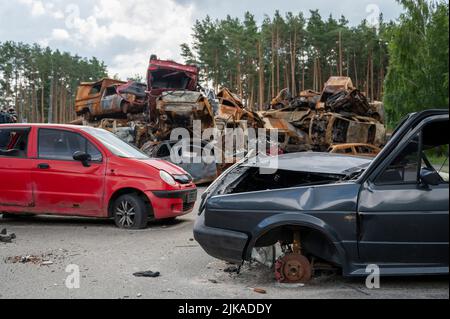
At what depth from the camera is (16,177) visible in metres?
7.74

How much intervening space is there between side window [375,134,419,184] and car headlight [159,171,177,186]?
3.92 m

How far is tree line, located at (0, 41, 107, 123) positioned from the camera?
6322 cm

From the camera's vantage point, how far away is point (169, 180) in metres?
7.56

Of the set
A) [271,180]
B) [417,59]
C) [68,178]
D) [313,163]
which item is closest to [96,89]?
[68,178]

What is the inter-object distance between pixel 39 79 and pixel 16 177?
61.8m

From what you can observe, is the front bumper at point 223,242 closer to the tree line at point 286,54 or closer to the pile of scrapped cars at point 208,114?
the pile of scrapped cars at point 208,114

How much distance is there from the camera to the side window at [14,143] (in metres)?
7.87

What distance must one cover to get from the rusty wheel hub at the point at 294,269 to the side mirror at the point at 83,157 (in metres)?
4.01

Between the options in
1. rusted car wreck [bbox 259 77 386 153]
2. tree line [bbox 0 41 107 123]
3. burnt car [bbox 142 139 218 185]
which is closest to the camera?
burnt car [bbox 142 139 218 185]

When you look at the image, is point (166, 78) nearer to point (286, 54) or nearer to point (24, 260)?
point (24, 260)

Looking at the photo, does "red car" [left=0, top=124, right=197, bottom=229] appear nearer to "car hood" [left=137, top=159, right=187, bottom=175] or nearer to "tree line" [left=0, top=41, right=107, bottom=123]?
"car hood" [left=137, top=159, right=187, bottom=175]

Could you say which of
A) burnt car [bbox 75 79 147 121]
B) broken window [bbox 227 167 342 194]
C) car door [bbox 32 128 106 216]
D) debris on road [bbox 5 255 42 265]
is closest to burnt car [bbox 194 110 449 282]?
broken window [bbox 227 167 342 194]
